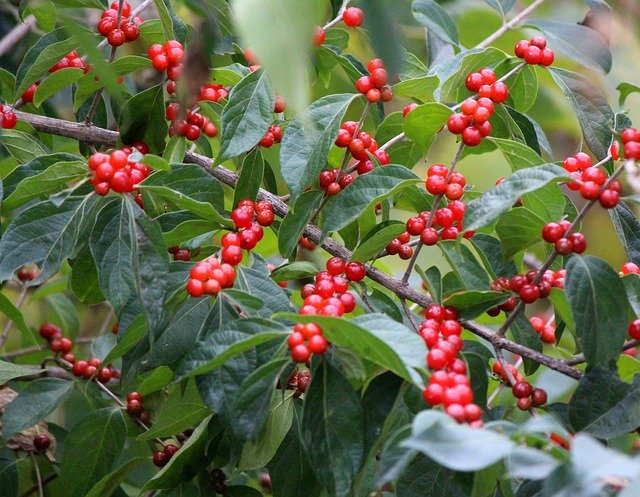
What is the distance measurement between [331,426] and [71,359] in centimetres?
75

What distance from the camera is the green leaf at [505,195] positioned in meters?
0.72

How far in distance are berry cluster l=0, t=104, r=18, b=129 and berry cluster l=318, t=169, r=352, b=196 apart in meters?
0.40

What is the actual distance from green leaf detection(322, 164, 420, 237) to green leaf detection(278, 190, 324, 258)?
29 mm

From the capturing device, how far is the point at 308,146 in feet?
2.81

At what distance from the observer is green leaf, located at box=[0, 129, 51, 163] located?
1.01m

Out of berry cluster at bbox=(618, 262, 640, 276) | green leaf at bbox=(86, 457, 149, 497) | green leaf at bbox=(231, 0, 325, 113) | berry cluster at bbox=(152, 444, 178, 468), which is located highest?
green leaf at bbox=(231, 0, 325, 113)

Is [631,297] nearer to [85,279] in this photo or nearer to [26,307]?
[85,279]

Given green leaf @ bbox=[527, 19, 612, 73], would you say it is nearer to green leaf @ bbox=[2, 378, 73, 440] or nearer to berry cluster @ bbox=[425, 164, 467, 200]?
berry cluster @ bbox=[425, 164, 467, 200]

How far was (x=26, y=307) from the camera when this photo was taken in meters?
1.73

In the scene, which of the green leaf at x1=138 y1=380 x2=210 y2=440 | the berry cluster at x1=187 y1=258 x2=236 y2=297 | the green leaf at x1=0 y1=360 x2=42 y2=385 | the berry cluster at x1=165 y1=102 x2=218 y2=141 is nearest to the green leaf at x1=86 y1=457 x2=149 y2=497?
the green leaf at x1=138 y1=380 x2=210 y2=440

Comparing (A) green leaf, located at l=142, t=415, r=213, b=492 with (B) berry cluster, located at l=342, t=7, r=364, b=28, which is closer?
(A) green leaf, located at l=142, t=415, r=213, b=492

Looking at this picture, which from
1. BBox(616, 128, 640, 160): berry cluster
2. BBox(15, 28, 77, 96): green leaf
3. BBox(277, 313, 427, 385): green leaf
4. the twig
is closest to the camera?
BBox(277, 313, 427, 385): green leaf

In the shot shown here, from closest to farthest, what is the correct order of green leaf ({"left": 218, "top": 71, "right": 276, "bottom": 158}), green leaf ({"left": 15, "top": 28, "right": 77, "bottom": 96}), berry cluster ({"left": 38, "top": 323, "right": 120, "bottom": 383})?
green leaf ({"left": 218, "top": 71, "right": 276, "bottom": 158}) → green leaf ({"left": 15, "top": 28, "right": 77, "bottom": 96}) → berry cluster ({"left": 38, "top": 323, "right": 120, "bottom": 383})

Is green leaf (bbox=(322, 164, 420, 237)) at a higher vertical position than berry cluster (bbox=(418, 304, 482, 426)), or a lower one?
higher
